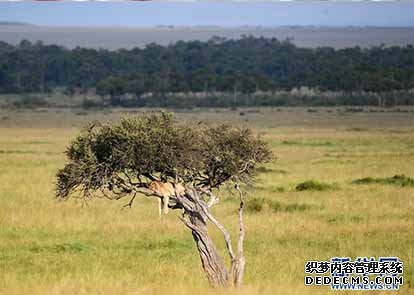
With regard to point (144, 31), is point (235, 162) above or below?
above

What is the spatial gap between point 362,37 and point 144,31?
4034cm

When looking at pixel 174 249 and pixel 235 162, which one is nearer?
pixel 235 162

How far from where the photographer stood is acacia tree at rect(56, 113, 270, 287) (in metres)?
9.00

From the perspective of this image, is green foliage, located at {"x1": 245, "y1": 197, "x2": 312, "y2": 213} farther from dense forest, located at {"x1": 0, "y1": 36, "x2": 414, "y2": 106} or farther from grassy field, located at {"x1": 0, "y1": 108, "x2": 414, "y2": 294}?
dense forest, located at {"x1": 0, "y1": 36, "x2": 414, "y2": 106}

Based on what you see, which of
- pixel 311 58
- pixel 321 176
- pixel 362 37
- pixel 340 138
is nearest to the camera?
pixel 321 176

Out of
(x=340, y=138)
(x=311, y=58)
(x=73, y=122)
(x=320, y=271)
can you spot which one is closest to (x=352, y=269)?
(x=320, y=271)

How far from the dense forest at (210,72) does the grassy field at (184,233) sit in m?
52.9

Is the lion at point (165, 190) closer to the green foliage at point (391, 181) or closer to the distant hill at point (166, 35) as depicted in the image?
the green foliage at point (391, 181)

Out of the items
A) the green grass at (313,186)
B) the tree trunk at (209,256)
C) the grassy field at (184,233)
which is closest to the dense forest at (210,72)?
the grassy field at (184,233)

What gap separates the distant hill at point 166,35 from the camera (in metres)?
158

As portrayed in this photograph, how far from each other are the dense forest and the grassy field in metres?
52.9

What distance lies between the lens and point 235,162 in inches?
359

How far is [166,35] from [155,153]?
563 ft

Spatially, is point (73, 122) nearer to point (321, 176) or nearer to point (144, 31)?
point (321, 176)
